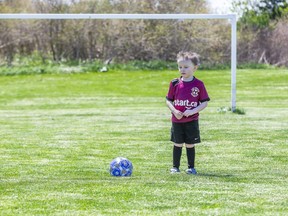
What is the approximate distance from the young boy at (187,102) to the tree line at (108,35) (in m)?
21.4

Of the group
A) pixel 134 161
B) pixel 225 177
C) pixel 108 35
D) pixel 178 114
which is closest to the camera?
pixel 225 177

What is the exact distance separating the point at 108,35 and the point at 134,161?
22.2 m

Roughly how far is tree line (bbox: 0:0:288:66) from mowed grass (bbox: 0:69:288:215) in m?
7.16

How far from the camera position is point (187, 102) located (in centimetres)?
827

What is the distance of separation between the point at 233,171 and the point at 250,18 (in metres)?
30.4

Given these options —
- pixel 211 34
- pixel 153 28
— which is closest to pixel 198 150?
pixel 153 28

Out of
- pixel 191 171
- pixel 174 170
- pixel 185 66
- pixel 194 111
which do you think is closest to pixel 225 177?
pixel 191 171

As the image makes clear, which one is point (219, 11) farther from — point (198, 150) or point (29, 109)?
point (198, 150)

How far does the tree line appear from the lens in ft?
98.5

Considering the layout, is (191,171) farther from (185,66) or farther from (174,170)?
(185,66)

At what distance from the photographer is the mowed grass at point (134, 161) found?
6461 millimetres

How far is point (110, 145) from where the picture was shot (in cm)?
1154

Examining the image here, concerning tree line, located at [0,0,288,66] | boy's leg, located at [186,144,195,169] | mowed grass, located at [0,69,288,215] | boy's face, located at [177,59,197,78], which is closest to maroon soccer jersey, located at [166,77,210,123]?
boy's face, located at [177,59,197,78]

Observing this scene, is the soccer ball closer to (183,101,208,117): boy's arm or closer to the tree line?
(183,101,208,117): boy's arm
